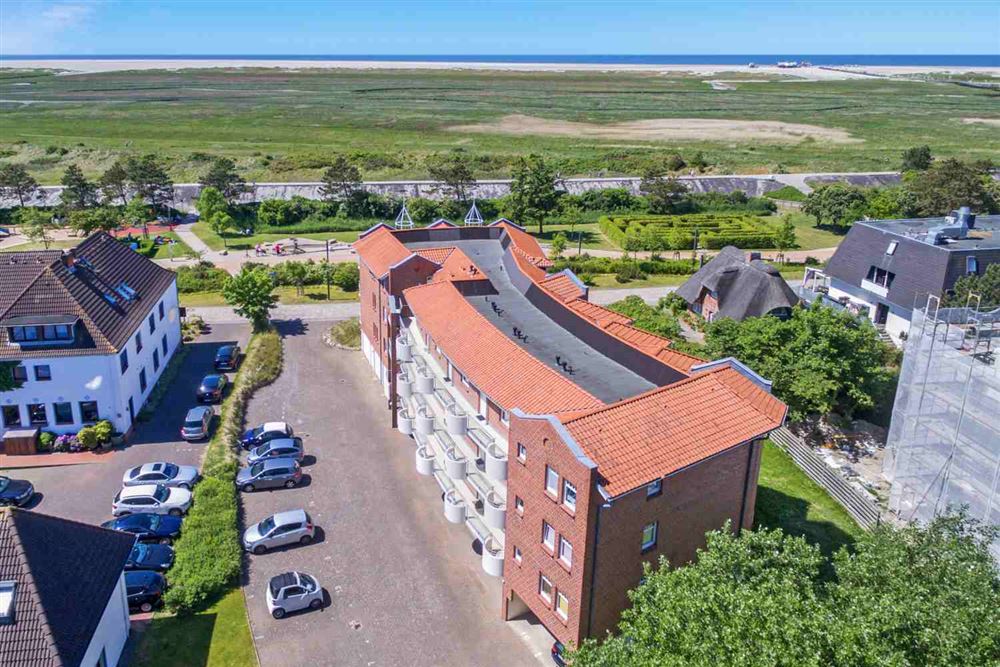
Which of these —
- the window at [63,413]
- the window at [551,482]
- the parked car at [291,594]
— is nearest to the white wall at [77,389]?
the window at [63,413]

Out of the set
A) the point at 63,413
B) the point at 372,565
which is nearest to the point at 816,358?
the point at 372,565

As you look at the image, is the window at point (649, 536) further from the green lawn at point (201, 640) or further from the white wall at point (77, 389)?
the white wall at point (77, 389)

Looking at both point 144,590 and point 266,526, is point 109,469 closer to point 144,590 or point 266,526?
point 266,526

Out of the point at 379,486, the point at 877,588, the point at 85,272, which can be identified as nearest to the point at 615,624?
the point at 877,588

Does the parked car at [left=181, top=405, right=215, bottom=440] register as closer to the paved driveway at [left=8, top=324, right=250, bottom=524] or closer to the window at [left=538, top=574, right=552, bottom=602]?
the paved driveway at [left=8, top=324, right=250, bottom=524]

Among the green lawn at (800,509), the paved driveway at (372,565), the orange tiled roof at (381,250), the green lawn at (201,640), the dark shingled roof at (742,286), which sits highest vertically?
the orange tiled roof at (381,250)
